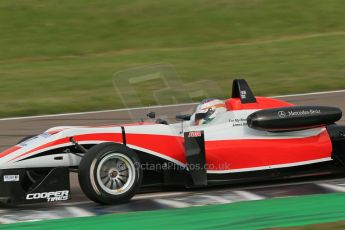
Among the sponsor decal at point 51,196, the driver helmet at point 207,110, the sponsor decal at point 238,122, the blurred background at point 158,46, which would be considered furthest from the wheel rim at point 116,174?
the blurred background at point 158,46

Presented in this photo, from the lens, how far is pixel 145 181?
733 cm

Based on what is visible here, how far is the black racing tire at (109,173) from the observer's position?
6.73 metres

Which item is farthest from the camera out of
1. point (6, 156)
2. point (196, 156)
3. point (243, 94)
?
point (243, 94)

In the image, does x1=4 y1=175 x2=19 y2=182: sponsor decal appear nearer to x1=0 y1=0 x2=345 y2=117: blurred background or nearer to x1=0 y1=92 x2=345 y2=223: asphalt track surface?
x1=0 y1=92 x2=345 y2=223: asphalt track surface

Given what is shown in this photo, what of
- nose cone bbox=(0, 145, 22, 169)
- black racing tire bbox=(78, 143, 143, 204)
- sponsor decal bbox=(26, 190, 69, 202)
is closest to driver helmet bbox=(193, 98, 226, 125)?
black racing tire bbox=(78, 143, 143, 204)

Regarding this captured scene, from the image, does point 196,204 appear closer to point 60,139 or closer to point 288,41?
point 60,139

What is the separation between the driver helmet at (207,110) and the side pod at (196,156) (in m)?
0.44

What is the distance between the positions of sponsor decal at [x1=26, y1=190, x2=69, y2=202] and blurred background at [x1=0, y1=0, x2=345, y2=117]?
661cm

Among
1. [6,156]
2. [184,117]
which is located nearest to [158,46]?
[184,117]

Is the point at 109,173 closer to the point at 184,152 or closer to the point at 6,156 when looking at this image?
the point at 184,152

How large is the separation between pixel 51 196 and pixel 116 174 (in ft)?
2.08

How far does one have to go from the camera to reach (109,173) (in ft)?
22.6

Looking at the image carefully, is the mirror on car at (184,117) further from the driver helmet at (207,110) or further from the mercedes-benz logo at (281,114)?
the mercedes-benz logo at (281,114)

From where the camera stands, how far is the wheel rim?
683 cm
